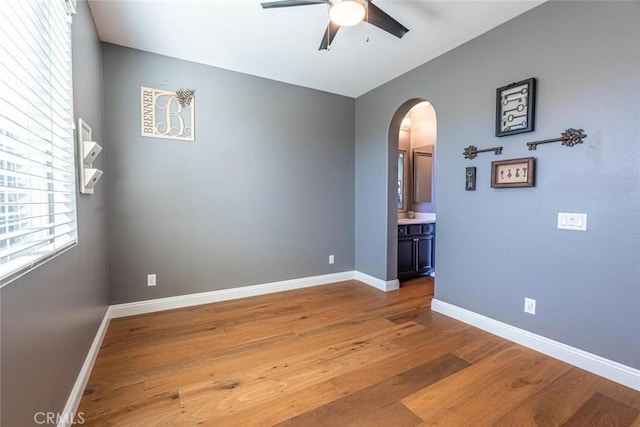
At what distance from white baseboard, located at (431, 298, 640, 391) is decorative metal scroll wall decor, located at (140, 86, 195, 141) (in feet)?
11.2

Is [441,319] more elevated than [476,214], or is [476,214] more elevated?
[476,214]

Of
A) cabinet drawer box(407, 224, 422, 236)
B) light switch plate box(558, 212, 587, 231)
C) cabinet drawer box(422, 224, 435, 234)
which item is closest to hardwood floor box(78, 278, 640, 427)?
light switch plate box(558, 212, 587, 231)

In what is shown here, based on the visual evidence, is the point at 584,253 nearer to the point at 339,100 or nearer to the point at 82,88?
the point at 339,100

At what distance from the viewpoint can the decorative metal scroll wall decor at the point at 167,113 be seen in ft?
9.46

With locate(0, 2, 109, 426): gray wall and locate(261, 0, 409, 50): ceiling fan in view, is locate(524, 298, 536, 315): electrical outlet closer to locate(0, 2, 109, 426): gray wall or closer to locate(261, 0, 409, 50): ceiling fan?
locate(261, 0, 409, 50): ceiling fan

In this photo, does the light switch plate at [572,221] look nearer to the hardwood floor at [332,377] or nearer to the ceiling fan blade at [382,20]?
the hardwood floor at [332,377]

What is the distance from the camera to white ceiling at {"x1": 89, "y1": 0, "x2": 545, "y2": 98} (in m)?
2.22

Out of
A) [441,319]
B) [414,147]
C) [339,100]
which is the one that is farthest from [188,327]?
[414,147]

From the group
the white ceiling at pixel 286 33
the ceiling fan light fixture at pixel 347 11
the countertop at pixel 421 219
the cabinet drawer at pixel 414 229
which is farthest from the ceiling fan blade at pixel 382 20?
the cabinet drawer at pixel 414 229

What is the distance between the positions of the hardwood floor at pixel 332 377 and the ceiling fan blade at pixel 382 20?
8.14 ft

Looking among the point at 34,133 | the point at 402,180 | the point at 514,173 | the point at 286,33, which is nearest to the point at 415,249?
the point at 402,180

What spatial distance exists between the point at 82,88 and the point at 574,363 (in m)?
4.02

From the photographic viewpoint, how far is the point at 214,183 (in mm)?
3234

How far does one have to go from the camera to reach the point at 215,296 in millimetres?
3283
